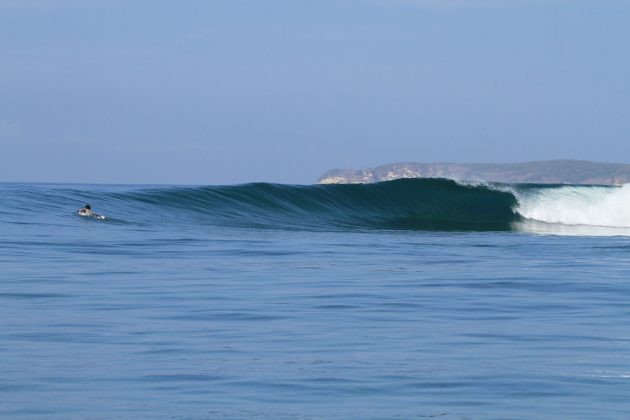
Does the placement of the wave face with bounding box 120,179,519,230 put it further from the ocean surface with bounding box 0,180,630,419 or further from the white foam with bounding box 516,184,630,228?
the ocean surface with bounding box 0,180,630,419

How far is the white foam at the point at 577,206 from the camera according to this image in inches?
1228

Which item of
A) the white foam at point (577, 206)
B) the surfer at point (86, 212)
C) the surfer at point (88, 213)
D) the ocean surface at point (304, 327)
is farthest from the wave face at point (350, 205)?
the ocean surface at point (304, 327)

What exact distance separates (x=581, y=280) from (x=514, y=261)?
2551mm

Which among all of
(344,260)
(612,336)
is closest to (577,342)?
(612,336)

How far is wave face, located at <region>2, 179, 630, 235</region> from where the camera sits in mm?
22672

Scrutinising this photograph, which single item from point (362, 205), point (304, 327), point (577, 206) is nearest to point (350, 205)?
point (362, 205)

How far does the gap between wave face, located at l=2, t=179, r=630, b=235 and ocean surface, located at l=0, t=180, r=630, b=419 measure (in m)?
4.48

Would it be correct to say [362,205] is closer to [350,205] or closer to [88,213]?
[350,205]

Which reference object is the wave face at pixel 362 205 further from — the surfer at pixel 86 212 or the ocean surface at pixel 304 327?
the ocean surface at pixel 304 327

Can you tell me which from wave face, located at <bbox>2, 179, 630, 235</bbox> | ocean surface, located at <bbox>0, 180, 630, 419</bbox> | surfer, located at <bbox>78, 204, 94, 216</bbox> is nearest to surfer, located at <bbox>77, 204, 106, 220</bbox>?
surfer, located at <bbox>78, 204, 94, 216</bbox>

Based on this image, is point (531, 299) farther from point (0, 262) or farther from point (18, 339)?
point (0, 262)

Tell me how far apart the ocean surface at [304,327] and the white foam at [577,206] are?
13072 millimetres

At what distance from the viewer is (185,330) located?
7.71 metres

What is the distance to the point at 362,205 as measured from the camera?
2823cm
